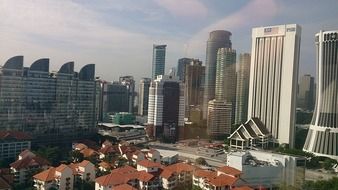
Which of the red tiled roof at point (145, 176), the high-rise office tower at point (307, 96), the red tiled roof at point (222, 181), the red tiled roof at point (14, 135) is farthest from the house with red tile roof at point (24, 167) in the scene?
the high-rise office tower at point (307, 96)

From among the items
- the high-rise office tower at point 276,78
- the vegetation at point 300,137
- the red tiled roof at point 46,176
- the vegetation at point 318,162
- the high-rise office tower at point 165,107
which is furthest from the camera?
the high-rise office tower at point 165,107

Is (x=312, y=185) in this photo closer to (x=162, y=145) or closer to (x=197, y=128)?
(x=162, y=145)

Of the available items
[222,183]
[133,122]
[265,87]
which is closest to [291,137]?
[265,87]

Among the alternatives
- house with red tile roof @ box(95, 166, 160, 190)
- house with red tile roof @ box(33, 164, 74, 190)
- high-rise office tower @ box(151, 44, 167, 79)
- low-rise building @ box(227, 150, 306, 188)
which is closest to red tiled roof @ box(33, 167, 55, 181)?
house with red tile roof @ box(33, 164, 74, 190)

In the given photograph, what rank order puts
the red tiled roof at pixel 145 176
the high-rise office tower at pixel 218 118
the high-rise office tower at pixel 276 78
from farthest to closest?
the high-rise office tower at pixel 218 118 < the high-rise office tower at pixel 276 78 < the red tiled roof at pixel 145 176

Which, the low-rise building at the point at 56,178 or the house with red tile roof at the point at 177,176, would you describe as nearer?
the low-rise building at the point at 56,178

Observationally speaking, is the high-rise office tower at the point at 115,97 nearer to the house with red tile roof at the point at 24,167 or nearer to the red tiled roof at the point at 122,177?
the house with red tile roof at the point at 24,167

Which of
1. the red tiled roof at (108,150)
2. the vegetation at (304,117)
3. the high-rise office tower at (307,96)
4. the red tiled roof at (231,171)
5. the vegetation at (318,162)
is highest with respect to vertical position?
the high-rise office tower at (307,96)

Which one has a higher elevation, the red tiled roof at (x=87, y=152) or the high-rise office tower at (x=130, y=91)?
the high-rise office tower at (x=130, y=91)

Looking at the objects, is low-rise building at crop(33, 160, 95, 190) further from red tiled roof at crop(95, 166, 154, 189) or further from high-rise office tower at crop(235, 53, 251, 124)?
high-rise office tower at crop(235, 53, 251, 124)
